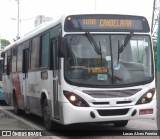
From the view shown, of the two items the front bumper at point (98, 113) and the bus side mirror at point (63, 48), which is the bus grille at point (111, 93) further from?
the bus side mirror at point (63, 48)

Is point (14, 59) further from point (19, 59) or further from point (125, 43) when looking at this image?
point (125, 43)

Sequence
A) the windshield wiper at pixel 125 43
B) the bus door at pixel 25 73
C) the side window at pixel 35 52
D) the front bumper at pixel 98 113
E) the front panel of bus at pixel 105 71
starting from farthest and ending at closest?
the bus door at pixel 25 73
the side window at pixel 35 52
the windshield wiper at pixel 125 43
the front panel of bus at pixel 105 71
the front bumper at pixel 98 113

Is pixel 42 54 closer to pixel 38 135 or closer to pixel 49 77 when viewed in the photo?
pixel 49 77

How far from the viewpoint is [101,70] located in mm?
10805

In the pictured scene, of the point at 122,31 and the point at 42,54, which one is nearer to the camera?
the point at 122,31

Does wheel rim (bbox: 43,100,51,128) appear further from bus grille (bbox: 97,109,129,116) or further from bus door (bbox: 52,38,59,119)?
bus grille (bbox: 97,109,129,116)

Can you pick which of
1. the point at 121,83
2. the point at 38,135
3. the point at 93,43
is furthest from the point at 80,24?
the point at 38,135

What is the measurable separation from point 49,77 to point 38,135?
1692 millimetres

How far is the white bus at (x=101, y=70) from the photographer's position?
10641 mm

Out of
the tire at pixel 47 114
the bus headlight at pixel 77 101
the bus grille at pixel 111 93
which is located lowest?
the tire at pixel 47 114

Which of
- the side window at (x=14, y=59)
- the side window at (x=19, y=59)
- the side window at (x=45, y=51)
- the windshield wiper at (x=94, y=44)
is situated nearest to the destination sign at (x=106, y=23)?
the windshield wiper at (x=94, y=44)

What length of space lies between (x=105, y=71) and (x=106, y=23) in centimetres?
129

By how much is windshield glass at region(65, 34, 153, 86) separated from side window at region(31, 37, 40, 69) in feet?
10.4

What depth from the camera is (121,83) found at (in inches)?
427
